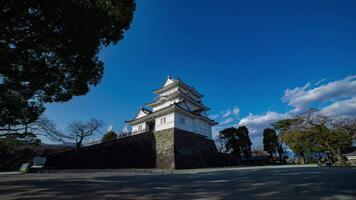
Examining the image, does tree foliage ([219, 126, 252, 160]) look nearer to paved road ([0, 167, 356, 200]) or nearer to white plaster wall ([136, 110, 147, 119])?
white plaster wall ([136, 110, 147, 119])

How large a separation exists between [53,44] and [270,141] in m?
37.5

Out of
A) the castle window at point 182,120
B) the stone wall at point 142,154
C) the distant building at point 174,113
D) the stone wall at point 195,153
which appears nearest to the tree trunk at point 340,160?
the stone wall at point 195,153

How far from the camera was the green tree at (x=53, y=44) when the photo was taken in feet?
18.8

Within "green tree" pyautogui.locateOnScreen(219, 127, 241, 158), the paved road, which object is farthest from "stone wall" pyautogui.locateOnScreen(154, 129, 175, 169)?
"green tree" pyautogui.locateOnScreen(219, 127, 241, 158)

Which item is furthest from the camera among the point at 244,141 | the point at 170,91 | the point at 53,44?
the point at 244,141

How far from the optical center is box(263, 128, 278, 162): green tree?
118 feet

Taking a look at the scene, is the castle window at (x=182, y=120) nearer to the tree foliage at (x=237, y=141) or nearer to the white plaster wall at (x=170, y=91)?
→ the white plaster wall at (x=170, y=91)

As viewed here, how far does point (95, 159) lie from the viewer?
17844 millimetres

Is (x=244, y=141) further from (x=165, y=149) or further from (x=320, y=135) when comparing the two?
(x=165, y=149)

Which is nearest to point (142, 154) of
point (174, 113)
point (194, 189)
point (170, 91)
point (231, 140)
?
point (174, 113)

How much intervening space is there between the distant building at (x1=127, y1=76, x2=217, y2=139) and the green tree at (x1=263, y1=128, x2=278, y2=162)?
44.3ft

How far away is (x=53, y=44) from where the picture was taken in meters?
6.35

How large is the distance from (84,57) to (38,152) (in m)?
23.1

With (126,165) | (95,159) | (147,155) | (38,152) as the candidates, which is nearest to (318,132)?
(147,155)
